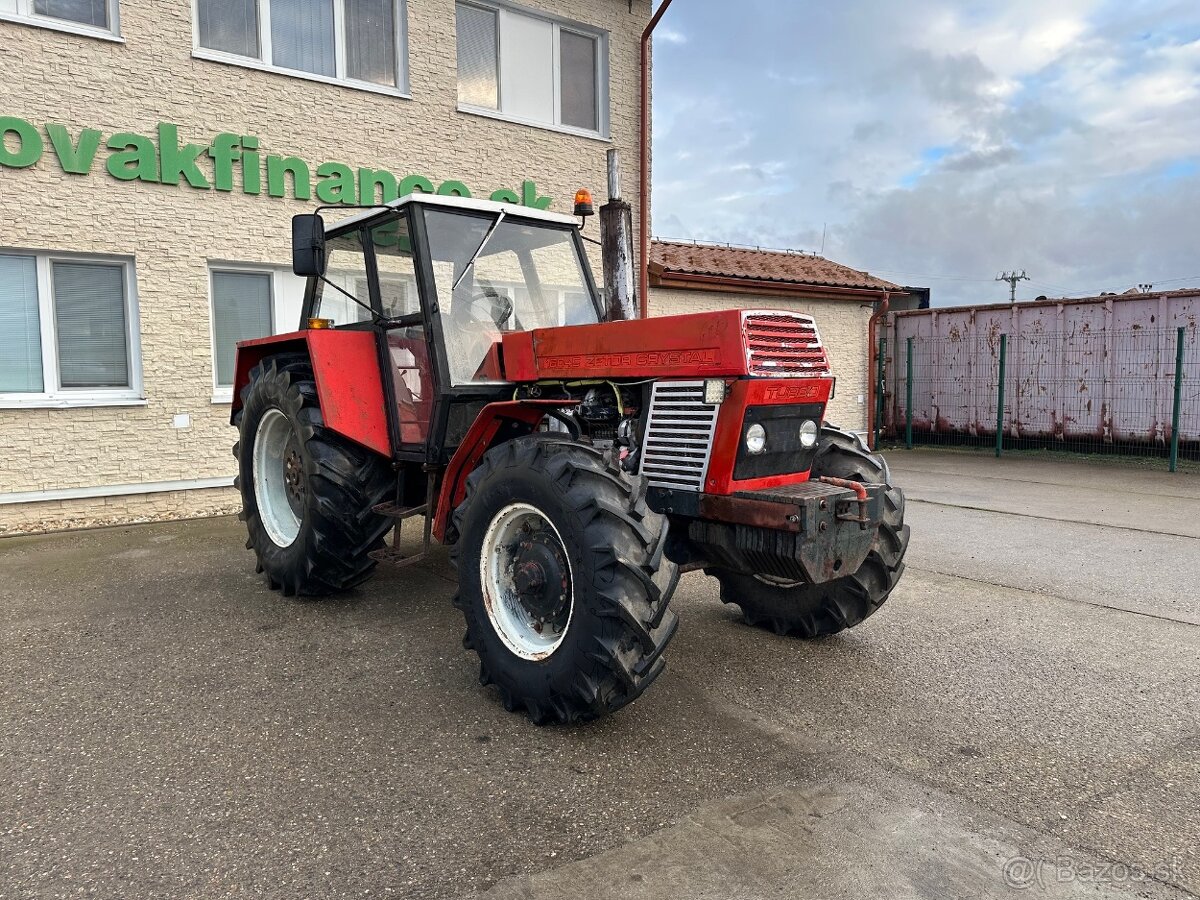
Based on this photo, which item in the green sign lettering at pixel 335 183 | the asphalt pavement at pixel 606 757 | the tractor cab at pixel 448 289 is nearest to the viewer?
the asphalt pavement at pixel 606 757

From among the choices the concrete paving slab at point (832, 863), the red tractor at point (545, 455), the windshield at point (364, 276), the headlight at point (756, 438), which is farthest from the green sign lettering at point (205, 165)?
the concrete paving slab at point (832, 863)

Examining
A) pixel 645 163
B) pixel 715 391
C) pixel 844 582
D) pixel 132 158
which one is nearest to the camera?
pixel 715 391

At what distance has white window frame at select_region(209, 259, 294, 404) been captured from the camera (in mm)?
7980

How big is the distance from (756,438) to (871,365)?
11.7 metres

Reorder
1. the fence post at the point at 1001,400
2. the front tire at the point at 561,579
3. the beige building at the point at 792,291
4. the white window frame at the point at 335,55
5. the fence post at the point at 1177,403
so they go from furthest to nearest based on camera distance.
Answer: the fence post at the point at 1001,400 < the beige building at the point at 792,291 < the fence post at the point at 1177,403 < the white window frame at the point at 335,55 < the front tire at the point at 561,579

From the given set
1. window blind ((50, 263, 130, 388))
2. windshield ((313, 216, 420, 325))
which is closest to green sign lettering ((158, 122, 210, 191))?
window blind ((50, 263, 130, 388))

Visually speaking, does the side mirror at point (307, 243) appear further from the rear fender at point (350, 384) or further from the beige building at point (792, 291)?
the beige building at point (792, 291)

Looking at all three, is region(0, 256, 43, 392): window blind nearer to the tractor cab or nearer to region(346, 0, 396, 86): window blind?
region(346, 0, 396, 86): window blind

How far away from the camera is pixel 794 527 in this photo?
3.26m

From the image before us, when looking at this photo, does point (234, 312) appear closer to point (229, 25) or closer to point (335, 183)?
point (335, 183)

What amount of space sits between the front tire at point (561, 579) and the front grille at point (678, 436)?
1.29 feet

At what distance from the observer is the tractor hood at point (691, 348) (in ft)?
11.1

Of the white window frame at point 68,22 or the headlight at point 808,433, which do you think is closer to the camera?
the headlight at point 808,433

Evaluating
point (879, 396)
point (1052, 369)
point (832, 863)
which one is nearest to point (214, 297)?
point (832, 863)
